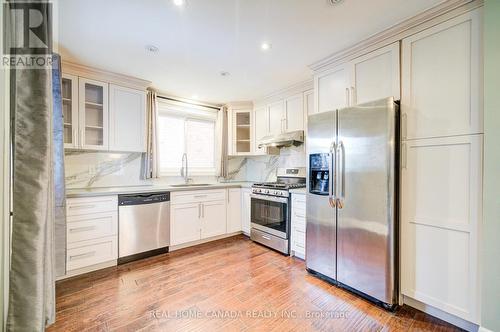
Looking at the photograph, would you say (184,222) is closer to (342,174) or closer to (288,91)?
(342,174)

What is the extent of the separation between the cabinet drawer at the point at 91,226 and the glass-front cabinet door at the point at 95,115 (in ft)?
3.00

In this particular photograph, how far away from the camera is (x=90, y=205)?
256 cm

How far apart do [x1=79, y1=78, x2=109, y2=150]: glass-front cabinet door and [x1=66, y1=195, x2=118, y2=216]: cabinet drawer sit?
73 centimetres

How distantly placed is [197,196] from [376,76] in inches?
109

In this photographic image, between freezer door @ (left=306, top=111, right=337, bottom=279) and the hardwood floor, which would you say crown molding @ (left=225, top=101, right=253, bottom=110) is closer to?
freezer door @ (left=306, top=111, right=337, bottom=279)

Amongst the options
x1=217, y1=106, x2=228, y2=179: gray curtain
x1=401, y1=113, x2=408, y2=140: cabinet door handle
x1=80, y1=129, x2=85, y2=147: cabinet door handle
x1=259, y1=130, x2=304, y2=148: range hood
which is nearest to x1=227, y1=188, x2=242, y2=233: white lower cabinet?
x1=217, y1=106, x2=228, y2=179: gray curtain

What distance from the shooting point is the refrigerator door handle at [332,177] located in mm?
2254

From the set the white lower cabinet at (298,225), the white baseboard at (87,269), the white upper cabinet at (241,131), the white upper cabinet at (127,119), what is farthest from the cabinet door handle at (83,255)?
the white upper cabinet at (241,131)

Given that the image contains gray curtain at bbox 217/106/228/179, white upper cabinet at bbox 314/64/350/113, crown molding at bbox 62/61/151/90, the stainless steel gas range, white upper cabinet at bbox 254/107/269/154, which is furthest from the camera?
gray curtain at bbox 217/106/228/179

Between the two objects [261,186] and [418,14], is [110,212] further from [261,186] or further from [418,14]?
[418,14]

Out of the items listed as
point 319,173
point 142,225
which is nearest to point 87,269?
point 142,225

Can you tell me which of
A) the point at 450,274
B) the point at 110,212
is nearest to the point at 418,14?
the point at 450,274

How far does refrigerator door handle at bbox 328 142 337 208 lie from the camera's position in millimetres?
2254

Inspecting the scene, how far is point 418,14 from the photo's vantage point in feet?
6.00
